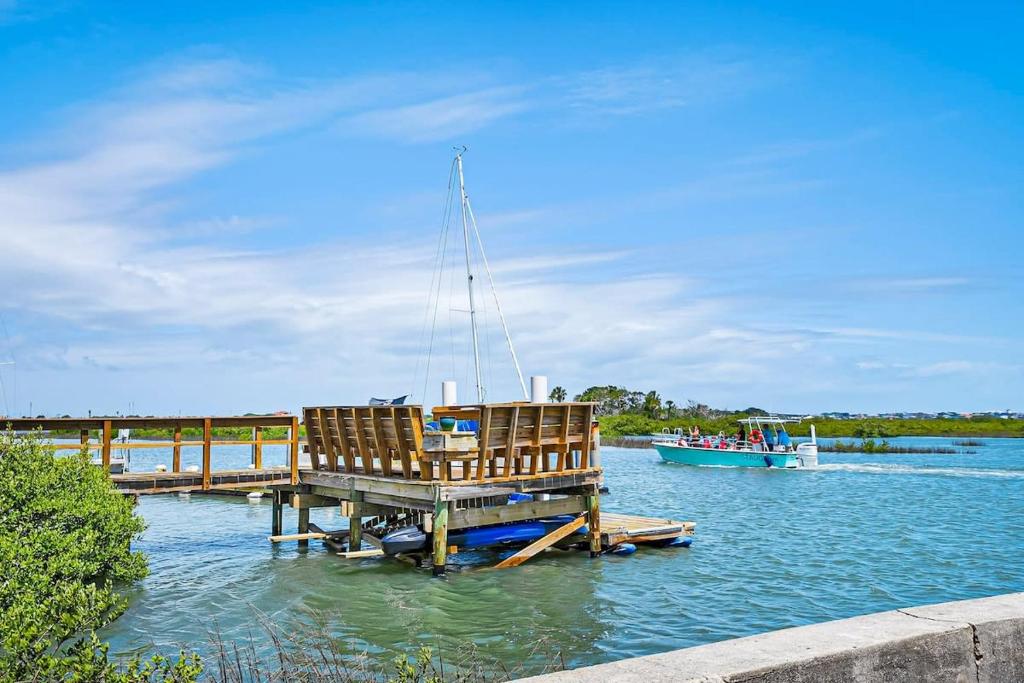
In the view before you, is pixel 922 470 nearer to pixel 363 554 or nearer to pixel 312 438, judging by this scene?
pixel 312 438

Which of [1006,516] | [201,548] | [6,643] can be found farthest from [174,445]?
[1006,516]

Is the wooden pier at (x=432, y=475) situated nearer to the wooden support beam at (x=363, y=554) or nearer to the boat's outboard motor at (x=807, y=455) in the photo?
the wooden support beam at (x=363, y=554)

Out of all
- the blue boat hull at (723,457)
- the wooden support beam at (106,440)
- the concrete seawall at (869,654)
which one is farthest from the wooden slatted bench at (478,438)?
the blue boat hull at (723,457)

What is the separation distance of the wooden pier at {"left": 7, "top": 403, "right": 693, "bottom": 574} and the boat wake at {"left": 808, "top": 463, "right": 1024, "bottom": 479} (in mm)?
33737

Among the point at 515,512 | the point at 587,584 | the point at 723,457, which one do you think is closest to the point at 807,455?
the point at 723,457

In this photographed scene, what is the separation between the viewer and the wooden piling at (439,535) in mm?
14852

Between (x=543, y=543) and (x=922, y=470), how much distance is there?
39977 mm

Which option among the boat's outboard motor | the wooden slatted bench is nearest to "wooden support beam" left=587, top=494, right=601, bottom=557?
the wooden slatted bench

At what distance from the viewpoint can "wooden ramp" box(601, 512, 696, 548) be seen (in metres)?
18.2

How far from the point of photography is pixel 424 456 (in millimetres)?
14953

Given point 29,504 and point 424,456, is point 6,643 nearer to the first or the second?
point 29,504

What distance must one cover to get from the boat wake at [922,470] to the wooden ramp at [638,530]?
3337 centimetres

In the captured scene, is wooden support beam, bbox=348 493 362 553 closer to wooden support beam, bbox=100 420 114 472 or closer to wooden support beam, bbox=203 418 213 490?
wooden support beam, bbox=203 418 213 490

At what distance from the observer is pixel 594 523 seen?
17.6 meters
